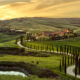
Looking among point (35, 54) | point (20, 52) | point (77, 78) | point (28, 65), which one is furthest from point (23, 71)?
point (20, 52)

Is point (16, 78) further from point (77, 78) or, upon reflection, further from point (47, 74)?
point (77, 78)

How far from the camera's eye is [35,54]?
16938cm

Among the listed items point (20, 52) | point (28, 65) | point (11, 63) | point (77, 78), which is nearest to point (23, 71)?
point (28, 65)

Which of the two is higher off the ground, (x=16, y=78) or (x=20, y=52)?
(x=16, y=78)

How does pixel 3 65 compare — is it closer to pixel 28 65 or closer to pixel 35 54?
pixel 28 65

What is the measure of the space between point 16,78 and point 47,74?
19.8 meters

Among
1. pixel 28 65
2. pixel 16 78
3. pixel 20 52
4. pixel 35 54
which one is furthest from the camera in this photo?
Answer: pixel 20 52

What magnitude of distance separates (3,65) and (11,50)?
78.2 metres

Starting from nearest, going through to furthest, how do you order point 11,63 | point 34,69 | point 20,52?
1. point 34,69
2. point 11,63
3. point 20,52

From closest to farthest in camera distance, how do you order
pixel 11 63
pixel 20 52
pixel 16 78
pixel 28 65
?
pixel 16 78
pixel 28 65
pixel 11 63
pixel 20 52

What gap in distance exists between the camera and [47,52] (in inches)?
6821

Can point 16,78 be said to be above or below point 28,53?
above

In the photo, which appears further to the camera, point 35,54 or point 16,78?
point 35,54

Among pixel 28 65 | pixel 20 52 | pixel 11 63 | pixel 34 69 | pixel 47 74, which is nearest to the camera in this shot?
pixel 47 74
